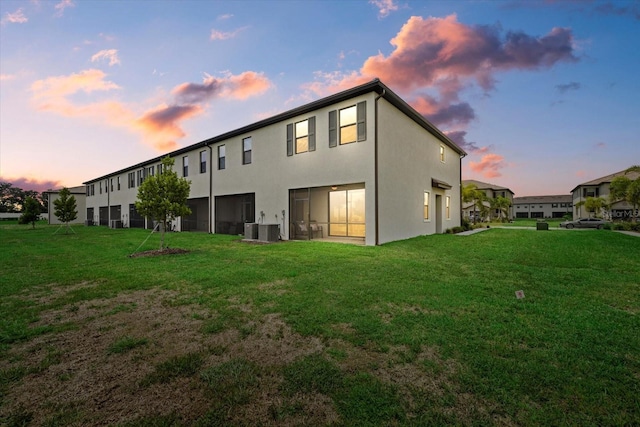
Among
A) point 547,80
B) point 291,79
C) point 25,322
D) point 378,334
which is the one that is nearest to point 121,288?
point 25,322

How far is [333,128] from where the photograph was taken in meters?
12.4

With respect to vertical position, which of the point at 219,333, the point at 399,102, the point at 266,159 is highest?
the point at 399,102

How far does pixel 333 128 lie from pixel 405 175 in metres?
4.48

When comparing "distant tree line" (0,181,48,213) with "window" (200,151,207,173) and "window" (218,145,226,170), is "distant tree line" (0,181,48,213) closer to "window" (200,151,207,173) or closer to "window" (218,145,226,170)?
"window" (200,151,207,173)

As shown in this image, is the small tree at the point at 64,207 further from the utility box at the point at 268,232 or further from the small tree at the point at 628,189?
the small tree at the point at 628,189

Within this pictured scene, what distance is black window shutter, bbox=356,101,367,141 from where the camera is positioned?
11.4 m

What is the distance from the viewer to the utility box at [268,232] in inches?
524

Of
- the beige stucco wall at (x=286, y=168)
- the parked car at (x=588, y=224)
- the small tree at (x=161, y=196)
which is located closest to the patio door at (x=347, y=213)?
the beige stucco wall at (x=286, y=168)

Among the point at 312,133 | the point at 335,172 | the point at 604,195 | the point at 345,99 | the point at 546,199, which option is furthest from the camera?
the point at 546,199

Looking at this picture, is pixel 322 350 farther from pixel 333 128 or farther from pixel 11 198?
pixel 11 198

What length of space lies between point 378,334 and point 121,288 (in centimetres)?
525

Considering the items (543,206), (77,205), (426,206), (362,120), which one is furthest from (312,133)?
(543,206)

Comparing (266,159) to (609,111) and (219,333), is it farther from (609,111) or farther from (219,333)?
(609,111)

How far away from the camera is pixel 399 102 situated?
12477 mm
